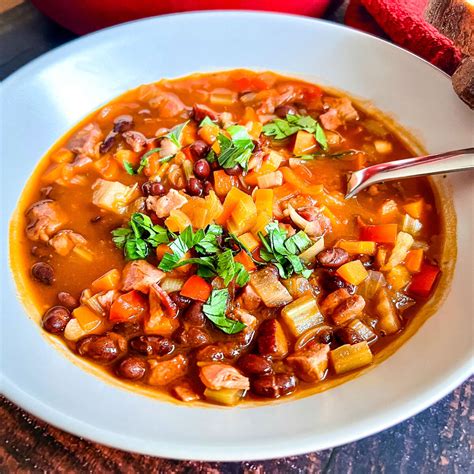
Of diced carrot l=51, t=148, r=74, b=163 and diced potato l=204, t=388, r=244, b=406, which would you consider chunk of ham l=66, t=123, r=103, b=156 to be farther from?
diced potato l=204, t=388, r=244, b=406

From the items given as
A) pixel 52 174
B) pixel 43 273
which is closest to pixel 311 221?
pixel 43 273

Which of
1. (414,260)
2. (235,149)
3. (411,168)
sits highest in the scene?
(411,168)

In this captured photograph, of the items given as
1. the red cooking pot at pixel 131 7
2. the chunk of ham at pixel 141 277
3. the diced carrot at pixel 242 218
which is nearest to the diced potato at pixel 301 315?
the diced carrot at pixel 242 218

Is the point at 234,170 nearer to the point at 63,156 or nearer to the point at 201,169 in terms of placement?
the point at 201,169

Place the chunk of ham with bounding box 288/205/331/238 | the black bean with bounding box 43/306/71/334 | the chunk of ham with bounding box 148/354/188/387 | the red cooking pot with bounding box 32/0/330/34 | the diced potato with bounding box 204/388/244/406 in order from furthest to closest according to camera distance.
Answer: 1. the red cooking pot with bounding box 32/0/330/34
2. the chunk of ham with bounding box 288/205/331/238
3. the black bean with bounding box 43/306/71/334
4. the chunk of ham with bounding box 148/354/188/387
5. the diced potato with bounding box 204/388/244/406

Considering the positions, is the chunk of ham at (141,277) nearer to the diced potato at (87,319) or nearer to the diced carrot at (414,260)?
the diced potato at (87,319)

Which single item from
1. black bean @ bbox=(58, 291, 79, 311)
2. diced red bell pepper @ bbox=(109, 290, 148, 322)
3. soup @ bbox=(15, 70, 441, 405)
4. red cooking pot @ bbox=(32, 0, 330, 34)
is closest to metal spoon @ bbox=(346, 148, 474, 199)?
soup @ bbox=(15, 70, 441, 405)
